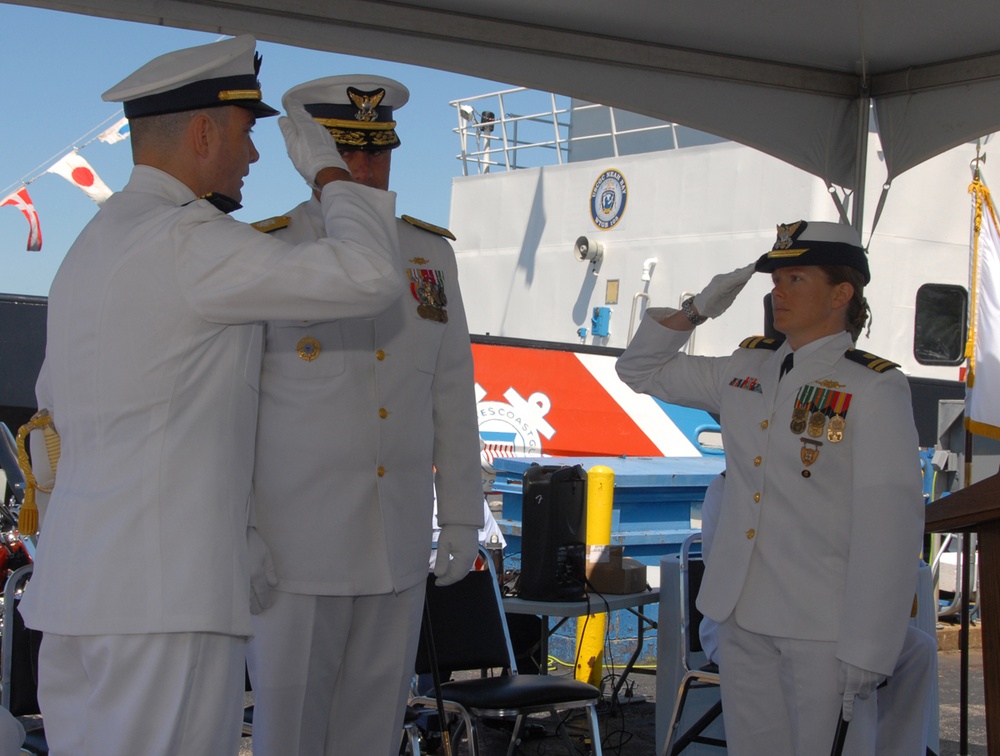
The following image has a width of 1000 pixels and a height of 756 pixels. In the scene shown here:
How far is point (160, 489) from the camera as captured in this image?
176 cm

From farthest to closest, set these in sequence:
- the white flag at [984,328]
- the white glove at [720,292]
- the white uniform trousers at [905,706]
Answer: the white flag at [984,328] < the white uniform trousers at [905,706] < the white glove at [720,292]

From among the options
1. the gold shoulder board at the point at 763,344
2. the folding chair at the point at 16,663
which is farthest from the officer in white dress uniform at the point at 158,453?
the gold shoulder board at the point at 763,344

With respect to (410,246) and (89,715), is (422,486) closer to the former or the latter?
(410,246)

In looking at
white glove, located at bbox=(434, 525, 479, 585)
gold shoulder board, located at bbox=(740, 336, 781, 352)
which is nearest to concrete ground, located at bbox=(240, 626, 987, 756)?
white glove, located at bbox=(434, 525, 479, 585)

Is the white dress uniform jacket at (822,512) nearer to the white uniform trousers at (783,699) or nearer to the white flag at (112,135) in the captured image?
the white uniform trousers at (783,699)

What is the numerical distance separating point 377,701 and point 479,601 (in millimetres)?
1430

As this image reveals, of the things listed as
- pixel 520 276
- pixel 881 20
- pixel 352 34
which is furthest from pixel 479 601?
pixel 520 276

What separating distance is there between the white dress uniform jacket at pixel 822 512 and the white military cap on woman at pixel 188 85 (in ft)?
5.12

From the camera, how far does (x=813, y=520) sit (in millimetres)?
2686

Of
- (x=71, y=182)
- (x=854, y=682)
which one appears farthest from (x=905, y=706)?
(x=71, y=182)

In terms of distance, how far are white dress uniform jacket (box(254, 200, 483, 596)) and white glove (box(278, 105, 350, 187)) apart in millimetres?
284

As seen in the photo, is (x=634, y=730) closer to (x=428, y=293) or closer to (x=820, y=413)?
(x=820, y=413)

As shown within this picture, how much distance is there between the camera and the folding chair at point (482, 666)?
3445 millimetres

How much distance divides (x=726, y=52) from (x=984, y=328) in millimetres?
2575
